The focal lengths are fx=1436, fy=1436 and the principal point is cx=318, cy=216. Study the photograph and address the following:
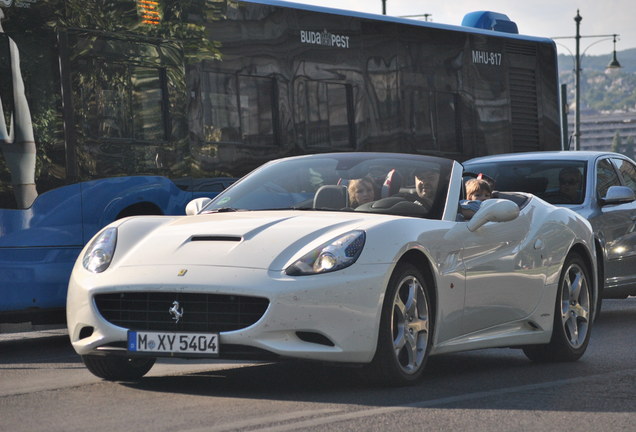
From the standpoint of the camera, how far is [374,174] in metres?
8.86

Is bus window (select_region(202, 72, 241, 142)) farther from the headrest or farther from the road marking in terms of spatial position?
the road marking

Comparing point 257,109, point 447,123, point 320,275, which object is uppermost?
point 257,109

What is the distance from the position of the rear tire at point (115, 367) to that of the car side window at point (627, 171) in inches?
305

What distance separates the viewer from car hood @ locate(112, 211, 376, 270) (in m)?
7.52

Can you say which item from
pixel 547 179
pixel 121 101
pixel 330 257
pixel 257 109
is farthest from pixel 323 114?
pixel 330 257

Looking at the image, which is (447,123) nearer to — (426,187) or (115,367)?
(426,187)

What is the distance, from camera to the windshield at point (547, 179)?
545 inches

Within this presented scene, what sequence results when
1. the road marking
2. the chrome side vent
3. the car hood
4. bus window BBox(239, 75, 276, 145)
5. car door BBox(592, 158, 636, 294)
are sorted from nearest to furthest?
1. the road marking
2. the car hood
3. the chrome side vent
4. car door BBox(592, 158, 636, 294)
5. bus window BBox(239, 75, 276, 145)

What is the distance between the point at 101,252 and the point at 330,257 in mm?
1341

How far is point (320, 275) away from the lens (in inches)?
291

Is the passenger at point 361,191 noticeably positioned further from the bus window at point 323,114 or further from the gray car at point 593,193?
the bus window at point 323,114

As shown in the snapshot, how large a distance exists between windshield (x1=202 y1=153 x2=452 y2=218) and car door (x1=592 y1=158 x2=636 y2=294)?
4971 mm

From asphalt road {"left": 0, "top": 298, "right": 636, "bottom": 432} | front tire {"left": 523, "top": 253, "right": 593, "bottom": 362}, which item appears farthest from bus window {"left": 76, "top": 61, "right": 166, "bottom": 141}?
front tire {"left": 523, "top": 253, "right": 593, "bottom": 362}

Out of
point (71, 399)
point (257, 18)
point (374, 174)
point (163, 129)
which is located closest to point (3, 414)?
point (71, 399)
